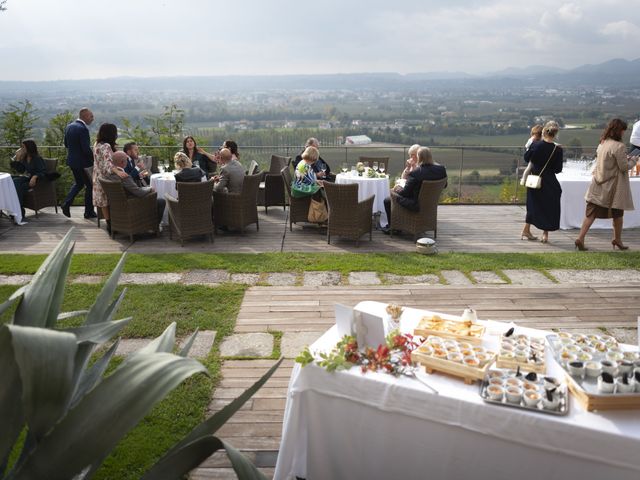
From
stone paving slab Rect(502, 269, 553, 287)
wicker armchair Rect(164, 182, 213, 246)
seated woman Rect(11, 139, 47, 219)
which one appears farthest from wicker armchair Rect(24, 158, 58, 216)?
stone paving slab Rect(502, 269, 553, 287)

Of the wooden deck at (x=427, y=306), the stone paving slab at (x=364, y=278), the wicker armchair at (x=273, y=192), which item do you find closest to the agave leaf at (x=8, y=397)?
the wooden deck at (x=427, y=306)

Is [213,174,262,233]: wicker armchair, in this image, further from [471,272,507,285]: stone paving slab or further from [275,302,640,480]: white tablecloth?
[275,302,640,480]: white tablecloth

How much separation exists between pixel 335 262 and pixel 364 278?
0.62 meters

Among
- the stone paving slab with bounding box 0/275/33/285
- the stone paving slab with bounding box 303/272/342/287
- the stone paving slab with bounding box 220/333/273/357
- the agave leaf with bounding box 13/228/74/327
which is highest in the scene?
the agave leaf with bounding box 13/228/74/327

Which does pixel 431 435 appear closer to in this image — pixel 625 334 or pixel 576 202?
A: pixel 625 334

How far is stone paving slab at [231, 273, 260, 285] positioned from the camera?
18.6 ft

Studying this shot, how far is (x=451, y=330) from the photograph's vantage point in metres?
2.70

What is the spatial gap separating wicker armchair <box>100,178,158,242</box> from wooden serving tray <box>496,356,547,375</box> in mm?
5615

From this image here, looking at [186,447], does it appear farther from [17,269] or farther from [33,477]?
[17,269]

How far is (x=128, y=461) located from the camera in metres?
2.87

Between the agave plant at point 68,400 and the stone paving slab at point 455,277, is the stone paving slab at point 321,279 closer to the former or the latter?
the stone paving slab at point 455,277

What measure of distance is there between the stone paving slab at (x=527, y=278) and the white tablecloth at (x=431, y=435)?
318 centimetres

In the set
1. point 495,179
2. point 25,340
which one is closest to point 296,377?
point 25,340

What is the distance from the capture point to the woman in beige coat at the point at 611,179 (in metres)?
6.37
